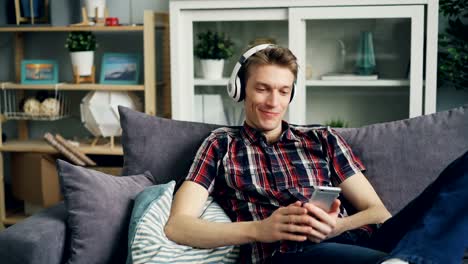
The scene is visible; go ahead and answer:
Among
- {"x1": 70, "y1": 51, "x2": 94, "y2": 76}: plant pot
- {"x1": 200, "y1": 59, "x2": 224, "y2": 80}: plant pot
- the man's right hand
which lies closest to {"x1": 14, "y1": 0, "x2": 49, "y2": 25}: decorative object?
{"x1": 70, "y1": 51, "x2": 94, "y2": 76}: plant pot

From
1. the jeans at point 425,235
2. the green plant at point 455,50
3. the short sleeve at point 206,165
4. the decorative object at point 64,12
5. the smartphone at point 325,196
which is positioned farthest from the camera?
the decorative object at point 64,12

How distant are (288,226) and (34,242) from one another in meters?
0.64

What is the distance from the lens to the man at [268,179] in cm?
177

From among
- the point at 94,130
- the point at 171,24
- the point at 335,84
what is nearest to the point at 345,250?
the point at 335,84

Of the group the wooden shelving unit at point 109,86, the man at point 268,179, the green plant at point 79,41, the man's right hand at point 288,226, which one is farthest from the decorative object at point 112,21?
the man's right hand at point 288,226

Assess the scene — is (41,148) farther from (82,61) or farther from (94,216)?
(94,216)

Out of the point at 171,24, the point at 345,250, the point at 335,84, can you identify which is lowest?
the point at 345,250

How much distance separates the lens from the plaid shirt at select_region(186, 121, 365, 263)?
1.95m

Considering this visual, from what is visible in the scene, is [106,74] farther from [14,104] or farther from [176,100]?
[14,104]

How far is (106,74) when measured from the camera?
136 inches

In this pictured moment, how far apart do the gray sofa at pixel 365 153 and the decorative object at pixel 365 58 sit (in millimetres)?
1069

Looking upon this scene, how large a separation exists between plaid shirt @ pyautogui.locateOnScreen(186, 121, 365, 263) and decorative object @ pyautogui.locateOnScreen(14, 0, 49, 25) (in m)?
1.79

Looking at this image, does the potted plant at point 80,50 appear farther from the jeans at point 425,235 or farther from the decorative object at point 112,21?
the jeans at point 425,235

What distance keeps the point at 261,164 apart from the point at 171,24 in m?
1.38
